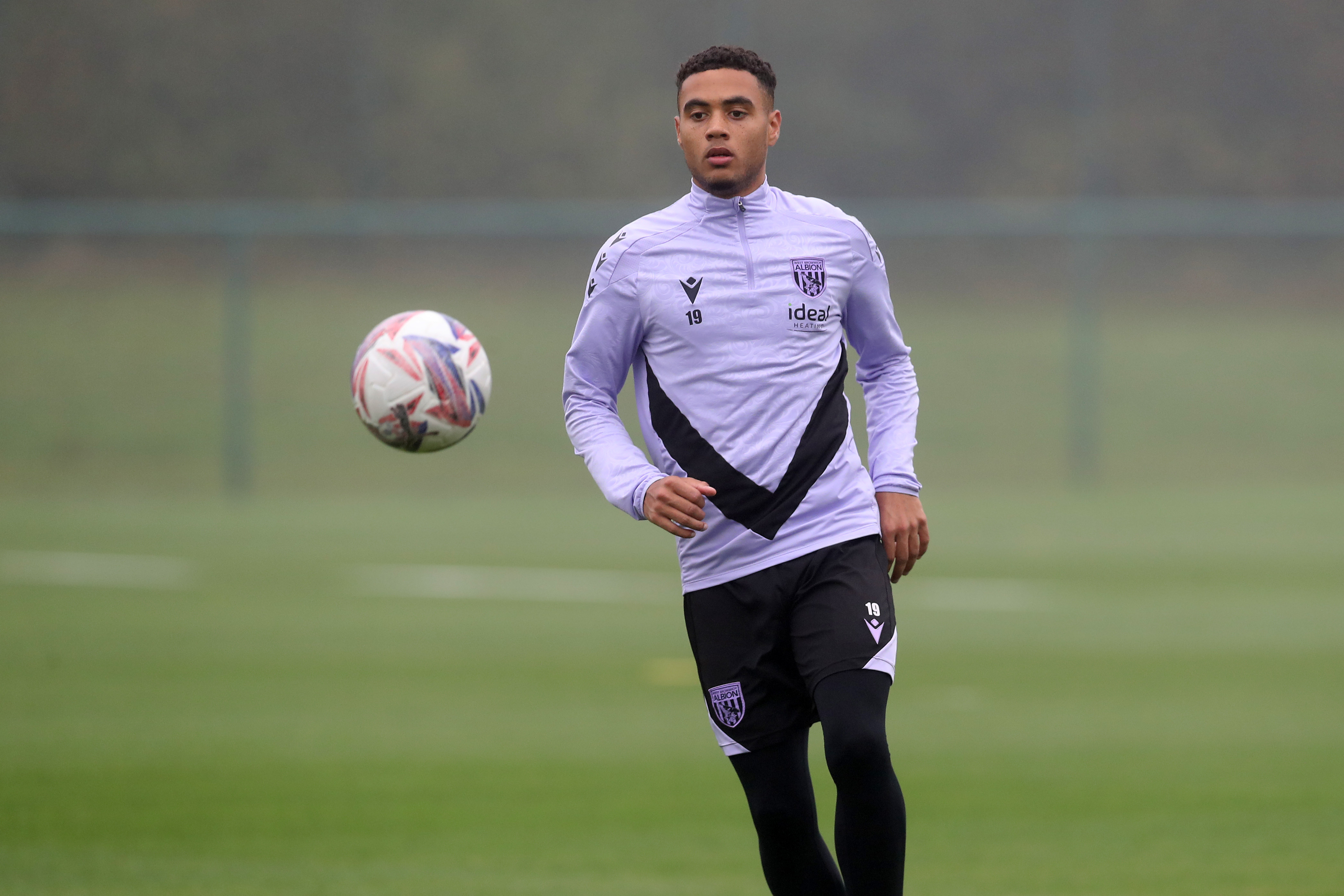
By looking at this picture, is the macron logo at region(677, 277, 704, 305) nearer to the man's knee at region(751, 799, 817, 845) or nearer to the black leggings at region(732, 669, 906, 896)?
the black leggings at region(732, 669, 906, 896)

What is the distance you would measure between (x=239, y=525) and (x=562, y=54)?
8690mm

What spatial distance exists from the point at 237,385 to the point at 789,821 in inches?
664

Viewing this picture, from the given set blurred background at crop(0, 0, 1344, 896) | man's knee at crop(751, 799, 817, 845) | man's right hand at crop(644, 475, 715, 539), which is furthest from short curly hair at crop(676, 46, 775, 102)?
blurred background at crop(0, 0, 1344, 896)

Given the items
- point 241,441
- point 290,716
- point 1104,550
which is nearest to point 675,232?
point 290,716

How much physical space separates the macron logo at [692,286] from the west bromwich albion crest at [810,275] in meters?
0.25

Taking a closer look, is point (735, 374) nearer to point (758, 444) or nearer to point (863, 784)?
point (758, 444)

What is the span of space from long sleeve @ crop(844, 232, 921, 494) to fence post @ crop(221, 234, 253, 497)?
51.6ft

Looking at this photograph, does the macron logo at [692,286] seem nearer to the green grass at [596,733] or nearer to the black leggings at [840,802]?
the black leggings at [840,802]

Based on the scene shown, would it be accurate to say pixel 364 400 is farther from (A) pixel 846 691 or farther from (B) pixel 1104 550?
(B) pixel 1104 550

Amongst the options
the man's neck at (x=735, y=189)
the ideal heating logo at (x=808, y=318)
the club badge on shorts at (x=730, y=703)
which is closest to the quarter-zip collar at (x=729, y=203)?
the man's neck at (x=735, y=189)

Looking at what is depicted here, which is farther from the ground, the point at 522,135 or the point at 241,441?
the point at 522,135

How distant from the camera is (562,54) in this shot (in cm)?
2350

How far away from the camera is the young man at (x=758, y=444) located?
16.1ft

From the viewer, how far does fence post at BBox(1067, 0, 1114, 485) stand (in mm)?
21156
